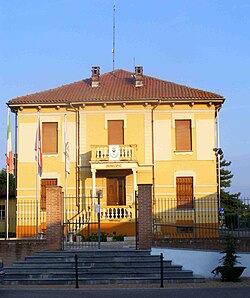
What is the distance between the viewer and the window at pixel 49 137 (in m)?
38.3

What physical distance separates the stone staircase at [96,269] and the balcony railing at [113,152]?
14146 millimetres

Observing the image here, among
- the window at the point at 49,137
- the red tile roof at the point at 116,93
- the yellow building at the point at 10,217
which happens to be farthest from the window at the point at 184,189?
the yellow building at the point at 10,217

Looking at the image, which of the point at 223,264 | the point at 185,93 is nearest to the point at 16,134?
the point at 185,93

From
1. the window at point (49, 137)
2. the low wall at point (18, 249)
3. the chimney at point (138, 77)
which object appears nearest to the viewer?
the low wall at point (18, 249)

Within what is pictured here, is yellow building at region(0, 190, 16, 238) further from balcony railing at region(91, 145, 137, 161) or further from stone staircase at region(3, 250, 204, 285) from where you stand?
stone staircase at region(3, 250, 204, 285)

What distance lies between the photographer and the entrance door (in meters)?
37.6

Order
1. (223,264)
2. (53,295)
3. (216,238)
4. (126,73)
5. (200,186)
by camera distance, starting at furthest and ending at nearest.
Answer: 1. (126,73)
2. (200,186)
3. (216,238)
4. (223,264)
5. (53,295)

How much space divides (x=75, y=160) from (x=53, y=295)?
21.3m

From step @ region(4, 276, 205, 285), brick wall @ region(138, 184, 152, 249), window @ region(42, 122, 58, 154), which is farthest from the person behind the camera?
window @ region(42, 122, 58, 154)

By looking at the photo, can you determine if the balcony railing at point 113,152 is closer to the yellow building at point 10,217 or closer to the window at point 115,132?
the window at point 115,132

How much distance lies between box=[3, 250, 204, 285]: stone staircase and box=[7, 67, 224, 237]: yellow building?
593 inches

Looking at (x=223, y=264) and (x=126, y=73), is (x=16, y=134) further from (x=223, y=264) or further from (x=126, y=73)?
(x=223, y=264)

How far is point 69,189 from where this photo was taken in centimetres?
3769

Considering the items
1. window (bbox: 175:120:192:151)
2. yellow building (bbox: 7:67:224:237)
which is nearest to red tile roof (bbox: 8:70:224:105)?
yellow building (bbox: 7:67:224:237)
